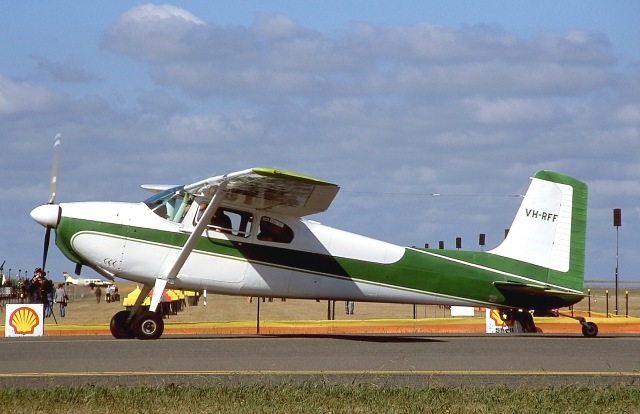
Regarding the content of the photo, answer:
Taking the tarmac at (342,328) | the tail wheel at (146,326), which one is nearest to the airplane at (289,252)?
the tail wheel at (146,326)

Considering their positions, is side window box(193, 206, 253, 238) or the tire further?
side window box(193, 206, 253, 238)

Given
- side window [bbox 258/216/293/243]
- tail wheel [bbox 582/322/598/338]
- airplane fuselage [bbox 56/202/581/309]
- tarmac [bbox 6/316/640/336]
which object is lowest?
tarmac [bbox 6/316/640/336]

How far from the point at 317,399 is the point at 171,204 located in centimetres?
896

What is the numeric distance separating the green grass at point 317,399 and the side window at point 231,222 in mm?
7780

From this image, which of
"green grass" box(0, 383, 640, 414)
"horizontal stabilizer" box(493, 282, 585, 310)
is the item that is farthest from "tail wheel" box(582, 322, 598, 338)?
"green grass" box(0, 383, 640, 414)

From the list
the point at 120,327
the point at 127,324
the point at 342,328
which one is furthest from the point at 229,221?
the point at 342,328

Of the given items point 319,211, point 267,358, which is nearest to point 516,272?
point 319,211

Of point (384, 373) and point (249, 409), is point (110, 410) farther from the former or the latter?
point (384, 373)

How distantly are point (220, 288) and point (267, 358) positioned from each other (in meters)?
4.60

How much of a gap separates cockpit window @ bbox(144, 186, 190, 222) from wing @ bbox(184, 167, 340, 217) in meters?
0.24

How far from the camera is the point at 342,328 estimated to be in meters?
21.6

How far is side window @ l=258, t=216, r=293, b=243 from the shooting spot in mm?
17125

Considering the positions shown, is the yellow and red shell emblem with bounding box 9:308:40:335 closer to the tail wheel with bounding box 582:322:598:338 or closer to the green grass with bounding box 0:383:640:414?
the tail wheel with bounding box 582:322:598:338

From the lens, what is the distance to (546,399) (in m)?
8.55
